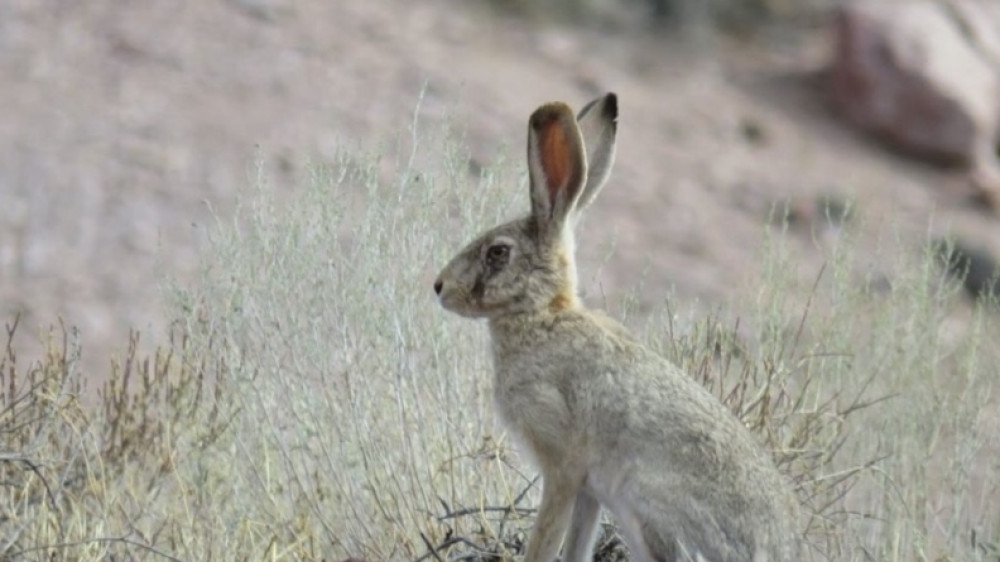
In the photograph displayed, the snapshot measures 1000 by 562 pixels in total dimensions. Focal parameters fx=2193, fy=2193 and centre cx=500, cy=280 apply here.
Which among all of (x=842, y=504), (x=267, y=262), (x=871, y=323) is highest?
(x=267, y=262)

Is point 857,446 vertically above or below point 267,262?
below

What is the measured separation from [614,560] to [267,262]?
1.34 m

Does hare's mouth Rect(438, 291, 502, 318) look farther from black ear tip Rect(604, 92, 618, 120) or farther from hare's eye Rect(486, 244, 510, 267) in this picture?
black ear tip Rect(604, 92, 618, 120)

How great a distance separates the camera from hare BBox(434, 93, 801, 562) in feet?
17.0

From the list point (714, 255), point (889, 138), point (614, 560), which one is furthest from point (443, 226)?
point (889, 138)

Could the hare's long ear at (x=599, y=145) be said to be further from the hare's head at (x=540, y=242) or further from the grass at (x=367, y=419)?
the grass at (x=367, y=419)

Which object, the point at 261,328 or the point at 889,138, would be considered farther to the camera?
the point at 889,138

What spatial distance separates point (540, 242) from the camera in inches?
223

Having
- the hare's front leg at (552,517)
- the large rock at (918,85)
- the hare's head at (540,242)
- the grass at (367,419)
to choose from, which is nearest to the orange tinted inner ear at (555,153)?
the hare's head at (540,242)

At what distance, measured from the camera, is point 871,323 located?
7.38 meters

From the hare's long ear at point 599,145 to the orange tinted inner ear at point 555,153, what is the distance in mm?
97

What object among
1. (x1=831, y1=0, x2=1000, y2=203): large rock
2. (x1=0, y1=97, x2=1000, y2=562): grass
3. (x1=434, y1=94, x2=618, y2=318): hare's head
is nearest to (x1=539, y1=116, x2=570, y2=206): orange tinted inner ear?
Result: (x1=434, y1=94, x2=618, y2=318): hare's head

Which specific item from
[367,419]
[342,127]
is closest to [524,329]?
[367,419]

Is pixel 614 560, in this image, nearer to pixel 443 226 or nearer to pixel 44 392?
pixel 443 226
